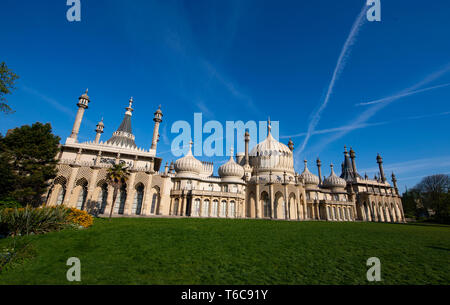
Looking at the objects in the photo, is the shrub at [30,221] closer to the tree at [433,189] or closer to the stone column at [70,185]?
the stone column at [70,185]

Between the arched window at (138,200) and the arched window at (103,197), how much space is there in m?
4.14

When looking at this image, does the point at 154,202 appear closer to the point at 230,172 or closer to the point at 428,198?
the point at 230,172

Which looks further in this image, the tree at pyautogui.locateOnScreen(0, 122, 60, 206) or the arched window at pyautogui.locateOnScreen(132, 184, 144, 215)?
the arched window at pyautogui.locateOnScreen(132, 184, 144, 215)

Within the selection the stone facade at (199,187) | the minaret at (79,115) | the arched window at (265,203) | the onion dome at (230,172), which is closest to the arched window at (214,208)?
the stone facade at (199,187)

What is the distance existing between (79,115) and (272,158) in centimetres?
3857

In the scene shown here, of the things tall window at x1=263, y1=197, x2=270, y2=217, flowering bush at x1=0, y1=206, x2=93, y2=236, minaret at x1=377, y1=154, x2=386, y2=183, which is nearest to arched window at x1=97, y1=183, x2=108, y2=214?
flowering bush at x1=0, y1=206, x2=93, y2=236

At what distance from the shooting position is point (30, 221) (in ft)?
48.2

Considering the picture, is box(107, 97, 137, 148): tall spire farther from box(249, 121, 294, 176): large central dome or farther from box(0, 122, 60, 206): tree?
box(249, 121, 294, 176): large central dome

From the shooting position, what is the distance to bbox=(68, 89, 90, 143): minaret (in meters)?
→ 34.3

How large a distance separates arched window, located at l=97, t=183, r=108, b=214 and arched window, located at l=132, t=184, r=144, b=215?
4.14 meters

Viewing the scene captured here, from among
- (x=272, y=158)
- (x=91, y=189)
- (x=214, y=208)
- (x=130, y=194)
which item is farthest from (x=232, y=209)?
(x=91, y=189)
